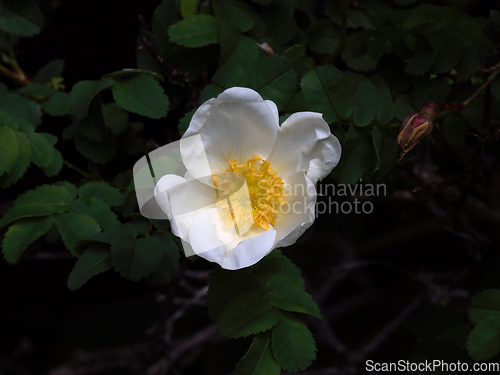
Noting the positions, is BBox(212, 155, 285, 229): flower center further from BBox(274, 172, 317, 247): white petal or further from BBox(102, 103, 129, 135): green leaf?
BBox(102, 103, 129, 135): green leaf

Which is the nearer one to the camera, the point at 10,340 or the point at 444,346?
the point at 444,346

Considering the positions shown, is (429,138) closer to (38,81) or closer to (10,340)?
(38,81)

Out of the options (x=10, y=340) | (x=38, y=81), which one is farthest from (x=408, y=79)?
(x=10, y=340)

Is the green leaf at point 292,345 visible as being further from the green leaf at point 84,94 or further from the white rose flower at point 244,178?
the green leaf at point 84,94

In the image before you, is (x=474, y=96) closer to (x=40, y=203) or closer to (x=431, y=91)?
(x=431, y=91)

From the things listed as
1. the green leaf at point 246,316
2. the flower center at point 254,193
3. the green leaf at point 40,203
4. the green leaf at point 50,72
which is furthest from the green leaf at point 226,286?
the green leaf at point 50,72

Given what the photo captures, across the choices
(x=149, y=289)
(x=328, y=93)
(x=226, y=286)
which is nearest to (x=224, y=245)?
(x=226, y=286)

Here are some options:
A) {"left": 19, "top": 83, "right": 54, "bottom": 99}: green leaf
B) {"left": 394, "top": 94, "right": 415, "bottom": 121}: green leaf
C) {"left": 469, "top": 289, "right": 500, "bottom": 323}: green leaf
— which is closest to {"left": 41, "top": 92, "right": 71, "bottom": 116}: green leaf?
{"left": 19, "top": 83, "right": 54, "bottom": 99}: green leaf
